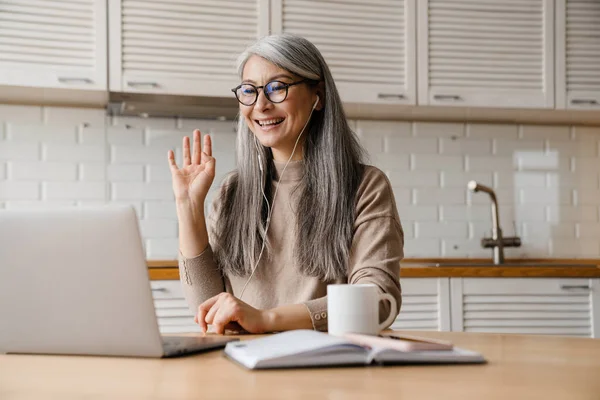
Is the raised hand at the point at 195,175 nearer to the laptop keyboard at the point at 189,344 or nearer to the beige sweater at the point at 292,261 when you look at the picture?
the beige sweater at the point at 292,261

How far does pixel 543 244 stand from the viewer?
4043 millimetres

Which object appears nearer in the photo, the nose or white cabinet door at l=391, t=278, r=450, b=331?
the nose

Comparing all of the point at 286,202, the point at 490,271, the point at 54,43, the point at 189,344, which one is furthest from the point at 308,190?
the point at 54,43

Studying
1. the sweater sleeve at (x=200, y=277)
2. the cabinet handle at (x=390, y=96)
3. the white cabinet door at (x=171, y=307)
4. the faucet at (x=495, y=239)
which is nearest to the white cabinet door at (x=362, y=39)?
the cabinet handle at (x=390, y=96)

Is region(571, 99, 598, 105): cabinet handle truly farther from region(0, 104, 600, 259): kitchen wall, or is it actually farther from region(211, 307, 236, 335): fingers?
→ region(211, 307, 236, 335): fingers

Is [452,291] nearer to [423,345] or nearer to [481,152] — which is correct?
[481,152]

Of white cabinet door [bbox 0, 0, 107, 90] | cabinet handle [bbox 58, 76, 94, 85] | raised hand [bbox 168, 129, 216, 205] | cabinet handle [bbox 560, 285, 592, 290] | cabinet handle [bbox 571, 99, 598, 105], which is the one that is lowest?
cabinet handle [bbox 560, 285, 592, 290]

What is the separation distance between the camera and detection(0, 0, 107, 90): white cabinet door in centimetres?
330

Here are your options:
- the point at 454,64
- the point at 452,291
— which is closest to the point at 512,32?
the point at 454,64

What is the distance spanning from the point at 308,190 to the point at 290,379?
1.14m

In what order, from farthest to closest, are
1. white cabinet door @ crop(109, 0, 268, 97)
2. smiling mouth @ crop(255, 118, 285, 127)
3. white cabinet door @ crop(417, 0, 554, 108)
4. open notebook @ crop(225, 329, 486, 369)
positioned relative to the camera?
white cabinet door @ crop(417, 0, 554, 108) → white cabinet door @ crop(109, 0, 268, 97) → smiling mouth @ crop(255, 118, 285, 127) → open notebook @ crop(225, 329, 486, 369)

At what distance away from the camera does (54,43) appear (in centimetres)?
333

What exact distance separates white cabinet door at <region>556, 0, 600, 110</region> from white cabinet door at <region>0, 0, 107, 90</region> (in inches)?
84.6

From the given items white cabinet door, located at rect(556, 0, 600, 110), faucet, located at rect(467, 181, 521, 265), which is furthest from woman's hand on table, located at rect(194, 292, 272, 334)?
white cabinet door, located at rect(556, 0, 600, 110)
